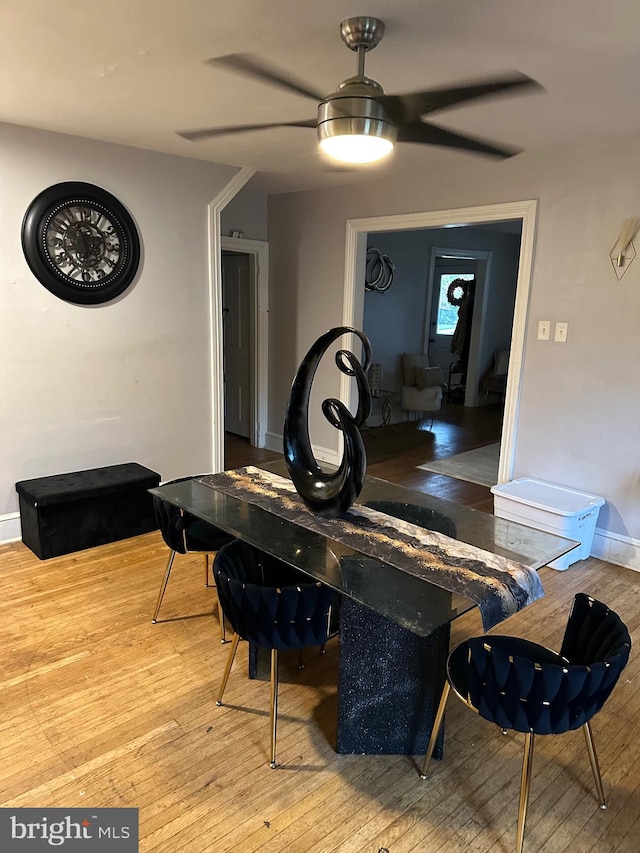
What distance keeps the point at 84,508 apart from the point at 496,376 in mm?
6243

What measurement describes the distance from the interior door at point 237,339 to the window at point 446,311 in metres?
4.25

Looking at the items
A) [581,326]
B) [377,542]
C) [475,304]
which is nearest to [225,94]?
[377,542]

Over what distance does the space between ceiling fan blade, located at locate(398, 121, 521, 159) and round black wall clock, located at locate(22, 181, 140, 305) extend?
6.35 feet

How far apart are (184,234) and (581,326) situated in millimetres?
2683

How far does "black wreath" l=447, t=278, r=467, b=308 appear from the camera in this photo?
29.6 ft

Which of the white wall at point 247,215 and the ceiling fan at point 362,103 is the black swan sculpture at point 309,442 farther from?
the white wall at point 247,215

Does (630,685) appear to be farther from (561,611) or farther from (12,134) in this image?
(12,134)

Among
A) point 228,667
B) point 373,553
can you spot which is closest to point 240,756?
point 228,667

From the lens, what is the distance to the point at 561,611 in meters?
3.02

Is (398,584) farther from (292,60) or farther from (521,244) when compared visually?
(521,244)

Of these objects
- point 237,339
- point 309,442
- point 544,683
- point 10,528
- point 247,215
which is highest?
point 247,215

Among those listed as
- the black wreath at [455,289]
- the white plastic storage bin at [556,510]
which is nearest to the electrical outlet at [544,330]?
the white plastic storage bin at [556,510]

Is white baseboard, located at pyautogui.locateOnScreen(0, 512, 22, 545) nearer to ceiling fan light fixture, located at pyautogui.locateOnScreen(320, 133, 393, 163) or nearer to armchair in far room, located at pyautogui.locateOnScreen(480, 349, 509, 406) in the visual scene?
ceiling fan light fixture, located at pyautogui.locateOnScreen(320, 133, 393, 163)

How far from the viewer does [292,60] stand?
222 cm
